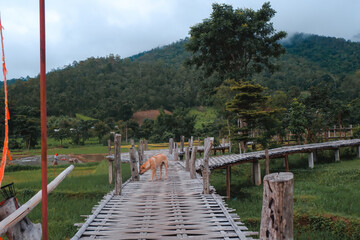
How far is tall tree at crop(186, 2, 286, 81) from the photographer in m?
18.4

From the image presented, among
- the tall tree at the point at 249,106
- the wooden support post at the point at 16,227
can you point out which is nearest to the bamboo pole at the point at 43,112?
the wooden support post at the point at 16,227

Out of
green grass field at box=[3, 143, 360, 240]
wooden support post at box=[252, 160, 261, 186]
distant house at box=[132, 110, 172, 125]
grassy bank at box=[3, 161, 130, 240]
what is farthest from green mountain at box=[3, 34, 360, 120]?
wooden support post at box=[252, 160, 261, 186]

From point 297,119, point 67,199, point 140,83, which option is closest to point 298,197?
point 67,199

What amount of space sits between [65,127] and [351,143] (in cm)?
2913

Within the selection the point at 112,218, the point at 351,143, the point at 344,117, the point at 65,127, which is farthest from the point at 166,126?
the point at 112,218

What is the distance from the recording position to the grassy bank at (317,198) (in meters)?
7.28

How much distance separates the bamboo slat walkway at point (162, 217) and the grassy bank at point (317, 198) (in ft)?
8.73

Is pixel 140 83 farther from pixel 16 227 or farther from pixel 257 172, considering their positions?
pixel 16 227

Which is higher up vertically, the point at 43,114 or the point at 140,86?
the point at 140,86

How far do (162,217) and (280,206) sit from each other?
2972mm

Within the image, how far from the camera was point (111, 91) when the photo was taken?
2088 inches

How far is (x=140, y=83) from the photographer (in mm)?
56156

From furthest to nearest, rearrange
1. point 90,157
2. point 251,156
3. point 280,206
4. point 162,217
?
point 90,157 < point 251,156 < point 162,217 < point 280,206

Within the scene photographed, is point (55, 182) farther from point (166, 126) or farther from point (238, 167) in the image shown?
point (166, 126)
